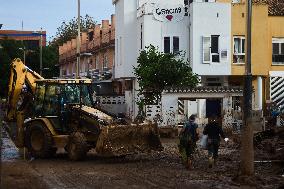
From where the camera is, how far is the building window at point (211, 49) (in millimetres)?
42719

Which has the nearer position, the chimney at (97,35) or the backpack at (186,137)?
the backpack at (186,137)

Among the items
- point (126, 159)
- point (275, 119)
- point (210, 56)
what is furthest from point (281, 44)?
point (126, 159)

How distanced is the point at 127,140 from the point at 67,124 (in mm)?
2542

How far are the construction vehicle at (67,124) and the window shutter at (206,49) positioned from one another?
20.2 meters

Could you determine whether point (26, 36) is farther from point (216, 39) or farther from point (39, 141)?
point (39, 141)

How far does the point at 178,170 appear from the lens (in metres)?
18.1

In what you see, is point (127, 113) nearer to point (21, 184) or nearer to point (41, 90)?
point (41, 90)

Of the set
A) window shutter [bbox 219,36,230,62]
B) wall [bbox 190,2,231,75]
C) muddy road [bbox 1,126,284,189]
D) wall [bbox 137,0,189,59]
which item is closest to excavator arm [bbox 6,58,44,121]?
muddy road [bbox 1,126,284,189]

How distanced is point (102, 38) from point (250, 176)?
147 ft

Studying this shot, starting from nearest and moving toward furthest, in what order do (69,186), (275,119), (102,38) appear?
(69,186)
(275,119)
(102,38)

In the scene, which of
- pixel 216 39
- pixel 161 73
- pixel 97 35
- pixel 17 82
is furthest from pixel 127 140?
pixel 97 35

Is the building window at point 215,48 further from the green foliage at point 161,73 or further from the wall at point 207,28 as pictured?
the green foliage at point 161,73

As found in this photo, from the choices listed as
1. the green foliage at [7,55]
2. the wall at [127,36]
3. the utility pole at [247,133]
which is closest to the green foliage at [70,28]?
the green foliage at [7,55]

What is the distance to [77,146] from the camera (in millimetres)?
20500
